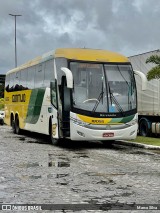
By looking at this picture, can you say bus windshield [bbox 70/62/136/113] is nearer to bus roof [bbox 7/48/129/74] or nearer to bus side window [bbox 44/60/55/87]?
bus roof [bbox 7/48/129/74]

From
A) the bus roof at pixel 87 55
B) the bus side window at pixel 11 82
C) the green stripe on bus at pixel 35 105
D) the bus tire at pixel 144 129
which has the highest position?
the bus roof at pixel 87 55

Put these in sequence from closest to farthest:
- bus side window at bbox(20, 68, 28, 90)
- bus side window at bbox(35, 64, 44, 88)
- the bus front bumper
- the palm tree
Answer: the bus front bumper < bus side window at bbox(35, 64, 44, 88) < the palm tree < bus side window at bbox(20, 68, 28, 90)

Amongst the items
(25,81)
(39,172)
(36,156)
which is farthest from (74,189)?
(25,81)

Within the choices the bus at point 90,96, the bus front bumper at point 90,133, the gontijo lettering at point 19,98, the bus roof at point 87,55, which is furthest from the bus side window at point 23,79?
the bus front bumper at point 90,133

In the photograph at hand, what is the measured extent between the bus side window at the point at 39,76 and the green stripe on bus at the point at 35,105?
27cm

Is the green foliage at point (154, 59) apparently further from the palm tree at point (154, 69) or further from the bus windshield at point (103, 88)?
the bus windshield at point (103, 88)

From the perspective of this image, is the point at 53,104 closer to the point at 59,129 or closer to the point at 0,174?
the point at 59,129

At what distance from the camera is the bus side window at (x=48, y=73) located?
58.1ft

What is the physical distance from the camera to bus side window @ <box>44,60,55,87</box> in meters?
17.7

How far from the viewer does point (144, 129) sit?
2434 centimetres

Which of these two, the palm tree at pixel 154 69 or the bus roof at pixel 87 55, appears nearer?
the bus roof at pixel 87 55

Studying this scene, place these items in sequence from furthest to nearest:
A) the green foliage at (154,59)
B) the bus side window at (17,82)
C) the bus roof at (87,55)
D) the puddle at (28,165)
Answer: the bus side window at (17,82), the green foliage at (154,59), the bus roof at (87,55), the puddle at (28,165)

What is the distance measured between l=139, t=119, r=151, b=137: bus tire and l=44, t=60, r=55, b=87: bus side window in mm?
7322

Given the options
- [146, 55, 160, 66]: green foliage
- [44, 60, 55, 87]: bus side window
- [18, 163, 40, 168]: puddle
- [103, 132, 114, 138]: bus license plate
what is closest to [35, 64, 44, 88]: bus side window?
Answer: [44, 60, 55, 87]: bus side window
